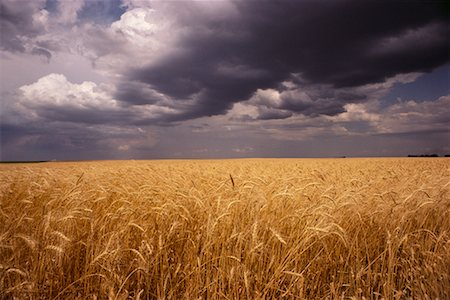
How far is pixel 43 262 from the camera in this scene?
282 cm

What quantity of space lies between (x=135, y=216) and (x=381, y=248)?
3.25 m

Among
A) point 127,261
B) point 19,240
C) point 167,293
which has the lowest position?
point 167,293

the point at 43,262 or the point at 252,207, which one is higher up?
the point at 252,207

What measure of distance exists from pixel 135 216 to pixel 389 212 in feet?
11.2

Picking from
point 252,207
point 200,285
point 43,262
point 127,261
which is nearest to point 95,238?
point 127,261

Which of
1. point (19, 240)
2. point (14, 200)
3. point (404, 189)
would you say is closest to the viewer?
point (19, 240)

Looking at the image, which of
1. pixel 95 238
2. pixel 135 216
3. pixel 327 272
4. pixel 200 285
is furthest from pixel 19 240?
pixel 327 272

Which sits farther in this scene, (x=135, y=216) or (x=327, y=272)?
(x=135, y=216)

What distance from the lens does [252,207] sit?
3.83 m

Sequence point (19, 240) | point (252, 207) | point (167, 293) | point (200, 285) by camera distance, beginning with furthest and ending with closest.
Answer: point (252, 207) < point (19, 240) < point (167, 293) < point (200, 285)

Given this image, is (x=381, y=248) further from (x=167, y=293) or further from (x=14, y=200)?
(x=14, y=200)

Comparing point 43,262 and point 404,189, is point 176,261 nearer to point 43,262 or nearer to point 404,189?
point 43,262

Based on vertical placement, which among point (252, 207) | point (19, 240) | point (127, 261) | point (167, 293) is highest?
point (252, 207)

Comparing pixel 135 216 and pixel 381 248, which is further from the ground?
pixel 135 216
